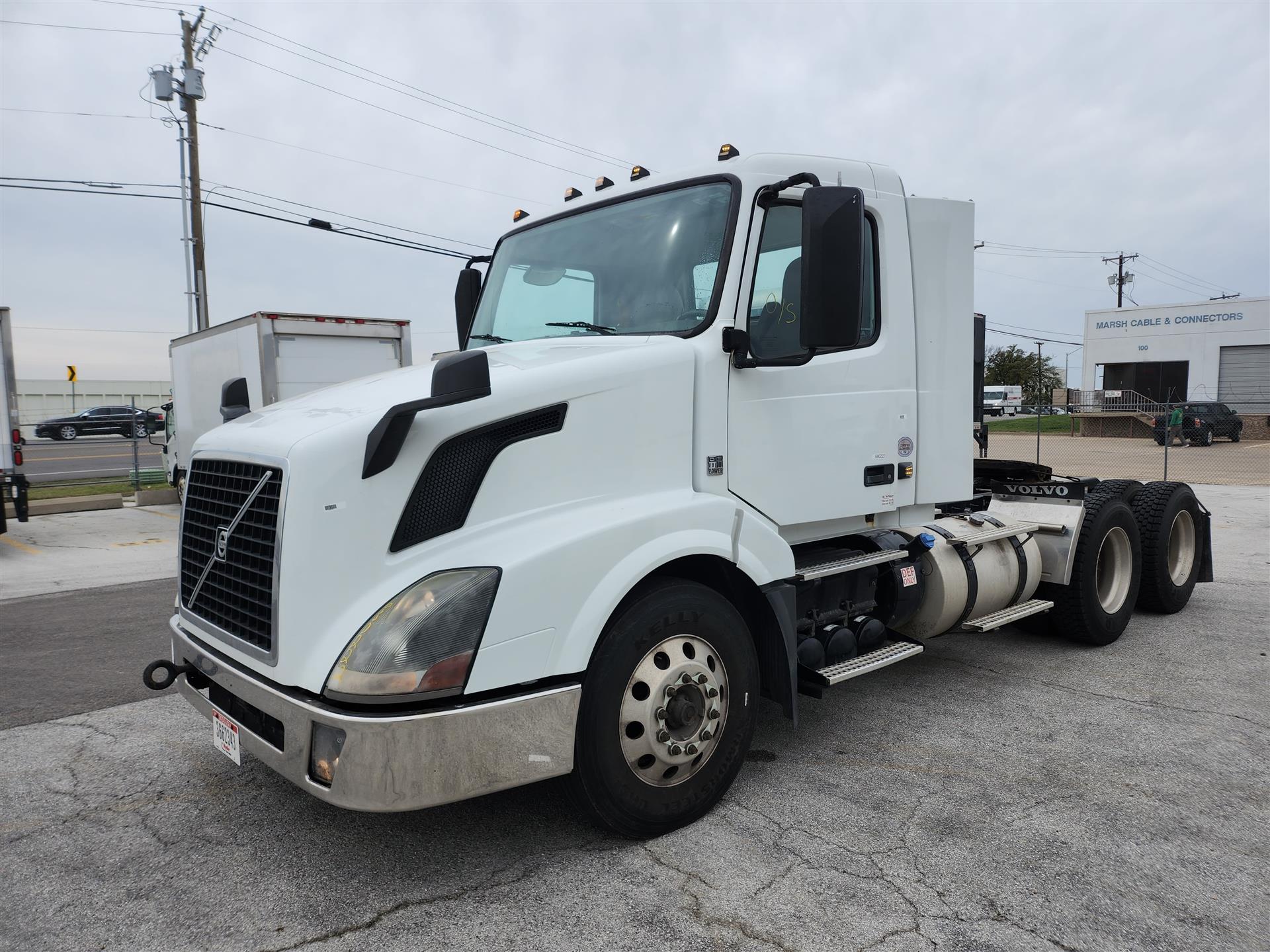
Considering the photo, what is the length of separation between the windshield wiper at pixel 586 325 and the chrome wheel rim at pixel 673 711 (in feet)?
4.35

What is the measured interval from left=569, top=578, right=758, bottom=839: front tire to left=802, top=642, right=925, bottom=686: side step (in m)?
0.49

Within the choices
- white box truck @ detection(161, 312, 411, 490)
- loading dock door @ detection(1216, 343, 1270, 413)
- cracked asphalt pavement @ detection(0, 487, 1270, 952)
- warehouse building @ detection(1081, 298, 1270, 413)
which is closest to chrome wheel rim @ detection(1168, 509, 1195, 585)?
cracked asphalt pavement @ detection(0, 487, 1270, 952)

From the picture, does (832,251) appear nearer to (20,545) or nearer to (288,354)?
(288,354)

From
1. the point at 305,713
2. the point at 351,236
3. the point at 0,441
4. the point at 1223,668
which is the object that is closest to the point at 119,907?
the point at 305,713

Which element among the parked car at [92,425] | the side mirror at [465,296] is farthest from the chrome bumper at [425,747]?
the parked car at [92,425]

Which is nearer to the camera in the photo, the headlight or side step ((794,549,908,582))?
the headlight

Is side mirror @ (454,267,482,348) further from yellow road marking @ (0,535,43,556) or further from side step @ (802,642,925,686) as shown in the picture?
yellow road marking @ (0,535,43,556)

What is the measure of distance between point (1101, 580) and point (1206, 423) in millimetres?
32092

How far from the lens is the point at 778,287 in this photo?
12.3 feet

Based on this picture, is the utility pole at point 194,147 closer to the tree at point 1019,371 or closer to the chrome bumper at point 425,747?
the chrome bumper at point 425,747

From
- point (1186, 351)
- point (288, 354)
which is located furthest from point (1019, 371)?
point (288, 354)

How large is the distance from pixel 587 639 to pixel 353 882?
1211 millimetres

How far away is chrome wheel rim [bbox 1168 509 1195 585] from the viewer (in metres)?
6.89

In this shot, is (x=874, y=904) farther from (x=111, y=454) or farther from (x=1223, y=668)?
(x=111, y=454)
